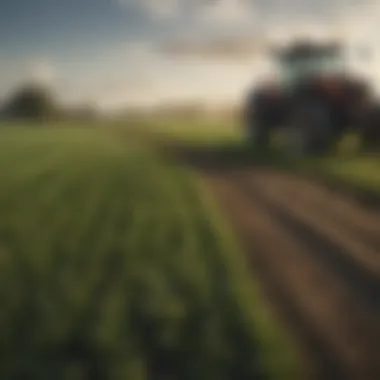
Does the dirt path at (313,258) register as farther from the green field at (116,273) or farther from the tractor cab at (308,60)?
the tractor cab at (308,60)

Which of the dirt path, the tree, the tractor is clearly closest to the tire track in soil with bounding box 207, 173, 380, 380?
the dirt path

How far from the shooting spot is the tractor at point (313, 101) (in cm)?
129

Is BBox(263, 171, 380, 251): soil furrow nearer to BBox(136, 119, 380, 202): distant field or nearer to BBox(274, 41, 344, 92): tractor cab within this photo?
BBox(136, 119, 380, 202): distant field

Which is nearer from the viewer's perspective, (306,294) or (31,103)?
(306,294)

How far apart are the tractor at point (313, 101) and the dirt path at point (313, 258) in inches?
3.6

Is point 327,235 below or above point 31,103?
below

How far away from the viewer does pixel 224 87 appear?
1.29 meters

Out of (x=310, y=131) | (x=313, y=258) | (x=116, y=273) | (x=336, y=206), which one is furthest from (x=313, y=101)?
(x=116, y=273)

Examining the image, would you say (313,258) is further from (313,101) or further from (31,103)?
(31,103)

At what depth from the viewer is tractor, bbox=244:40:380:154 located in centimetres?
129

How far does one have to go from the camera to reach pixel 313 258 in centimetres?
125

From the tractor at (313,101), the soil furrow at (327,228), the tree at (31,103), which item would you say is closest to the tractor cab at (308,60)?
the tractor at (313,101)

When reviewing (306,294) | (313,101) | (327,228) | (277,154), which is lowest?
(306,294)

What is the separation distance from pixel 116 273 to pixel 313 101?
537mm
